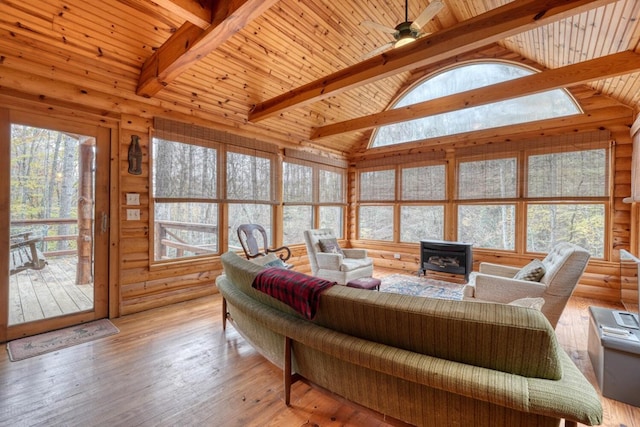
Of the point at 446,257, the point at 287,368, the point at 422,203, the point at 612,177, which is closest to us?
the point at 287,368

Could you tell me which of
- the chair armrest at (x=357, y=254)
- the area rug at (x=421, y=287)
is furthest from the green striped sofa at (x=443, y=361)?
the chair armrest at (x=357, y=254)

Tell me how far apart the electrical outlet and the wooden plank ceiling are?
1.18 metres

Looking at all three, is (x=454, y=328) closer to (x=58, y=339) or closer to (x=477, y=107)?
(x=58, y=339)

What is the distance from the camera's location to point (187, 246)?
4.09 meters

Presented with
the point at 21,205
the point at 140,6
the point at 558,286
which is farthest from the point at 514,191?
the point at 21,205

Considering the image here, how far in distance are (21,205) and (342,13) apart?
14.4ft

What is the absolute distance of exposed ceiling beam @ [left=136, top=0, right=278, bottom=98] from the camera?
2.01 m

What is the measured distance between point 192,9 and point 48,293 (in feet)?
10.6

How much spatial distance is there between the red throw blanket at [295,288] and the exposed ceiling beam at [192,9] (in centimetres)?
200

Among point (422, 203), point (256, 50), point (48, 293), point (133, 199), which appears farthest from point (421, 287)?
point (48, 293)

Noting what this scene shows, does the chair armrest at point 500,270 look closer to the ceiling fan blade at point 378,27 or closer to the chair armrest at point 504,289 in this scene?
the chair armrest at point 504,289

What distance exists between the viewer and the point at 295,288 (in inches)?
66.9

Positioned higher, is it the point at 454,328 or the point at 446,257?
the point at 454,328

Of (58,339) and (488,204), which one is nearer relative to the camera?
(58,339)
